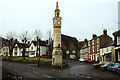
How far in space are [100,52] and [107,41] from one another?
15.5 feet

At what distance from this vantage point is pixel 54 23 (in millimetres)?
37781

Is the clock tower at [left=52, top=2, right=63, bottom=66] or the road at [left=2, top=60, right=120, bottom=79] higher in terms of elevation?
the clock tower at [left=52, top=2, right=63, bottom=66]

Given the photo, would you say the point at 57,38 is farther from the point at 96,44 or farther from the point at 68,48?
the point at 68,48

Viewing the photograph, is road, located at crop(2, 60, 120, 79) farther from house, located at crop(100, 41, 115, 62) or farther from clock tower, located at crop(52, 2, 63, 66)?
house, located at crop(100, 41, 115, 62)

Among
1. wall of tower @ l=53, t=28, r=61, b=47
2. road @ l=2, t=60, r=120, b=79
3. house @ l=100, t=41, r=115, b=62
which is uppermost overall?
wall of tower @ l=53, t=28, r=61, b=47

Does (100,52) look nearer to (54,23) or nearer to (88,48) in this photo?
(88,48)

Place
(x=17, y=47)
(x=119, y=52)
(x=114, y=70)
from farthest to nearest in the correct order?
(x=17, y=47)
(x=119, y=52)
(x=114, y=70)

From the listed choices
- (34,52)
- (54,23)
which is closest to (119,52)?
(54,23)

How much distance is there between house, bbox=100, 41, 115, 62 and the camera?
4665 cm

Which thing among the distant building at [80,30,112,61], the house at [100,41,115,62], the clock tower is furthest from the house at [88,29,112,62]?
the clock tower

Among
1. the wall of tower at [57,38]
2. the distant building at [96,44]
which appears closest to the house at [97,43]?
the distant building at [96,44]

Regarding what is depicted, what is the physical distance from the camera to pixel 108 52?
159 feet

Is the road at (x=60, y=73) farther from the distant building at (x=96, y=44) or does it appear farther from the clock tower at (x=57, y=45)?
the distant building at (x=96, y=44)

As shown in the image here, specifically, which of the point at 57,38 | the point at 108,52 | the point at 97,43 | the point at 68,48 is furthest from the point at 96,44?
the point at 68,48
